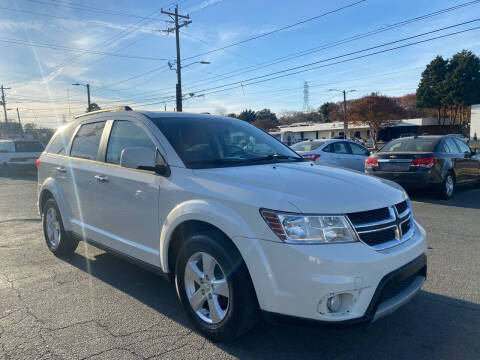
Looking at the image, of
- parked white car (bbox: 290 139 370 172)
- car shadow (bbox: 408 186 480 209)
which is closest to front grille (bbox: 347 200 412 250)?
car shadow (bbox: 408 186 480 209)

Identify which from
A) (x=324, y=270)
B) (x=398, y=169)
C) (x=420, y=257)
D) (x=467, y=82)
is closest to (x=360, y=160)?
(x=398, y=169)

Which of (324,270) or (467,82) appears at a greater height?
(467,82)

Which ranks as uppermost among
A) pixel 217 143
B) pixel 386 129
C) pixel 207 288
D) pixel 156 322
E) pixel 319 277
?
pixel 386 129

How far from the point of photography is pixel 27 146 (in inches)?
674

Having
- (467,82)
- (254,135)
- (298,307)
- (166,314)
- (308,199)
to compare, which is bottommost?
(166,314)

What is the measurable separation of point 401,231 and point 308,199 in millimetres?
824

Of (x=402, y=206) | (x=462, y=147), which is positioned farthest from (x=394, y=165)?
(x=402, y=206)

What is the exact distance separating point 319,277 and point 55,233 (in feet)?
13.3

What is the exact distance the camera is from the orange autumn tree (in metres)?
52.8

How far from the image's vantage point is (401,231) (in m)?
2.79

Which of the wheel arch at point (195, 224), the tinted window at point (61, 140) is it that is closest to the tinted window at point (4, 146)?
the tinted window at point (61, 140)

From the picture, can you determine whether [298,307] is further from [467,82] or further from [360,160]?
[467,82]

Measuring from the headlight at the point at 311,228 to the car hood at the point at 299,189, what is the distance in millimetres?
49

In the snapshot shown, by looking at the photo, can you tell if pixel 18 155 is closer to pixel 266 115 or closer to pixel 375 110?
pixel 375 110
